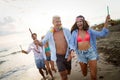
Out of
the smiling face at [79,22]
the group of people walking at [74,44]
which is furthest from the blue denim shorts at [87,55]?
the smiling face at [79,22]

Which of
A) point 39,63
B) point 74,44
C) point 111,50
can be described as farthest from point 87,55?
point 111,50

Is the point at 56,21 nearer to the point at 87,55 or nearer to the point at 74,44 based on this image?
the point at 74,44

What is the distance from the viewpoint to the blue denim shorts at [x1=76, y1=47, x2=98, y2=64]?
223 inches

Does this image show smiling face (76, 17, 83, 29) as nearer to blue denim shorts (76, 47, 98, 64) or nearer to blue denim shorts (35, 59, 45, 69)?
blue denim shorts (76, 47, 98, 64)

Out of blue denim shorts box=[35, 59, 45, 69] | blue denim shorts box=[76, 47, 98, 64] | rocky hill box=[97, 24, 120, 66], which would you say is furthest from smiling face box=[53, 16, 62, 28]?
rocky hill box=[97, 24, 120, 66]

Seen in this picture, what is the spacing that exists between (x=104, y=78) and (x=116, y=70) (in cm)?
83

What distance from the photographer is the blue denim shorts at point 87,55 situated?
5.67 meters

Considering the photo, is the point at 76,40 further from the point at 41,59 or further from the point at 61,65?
the point at 41,59

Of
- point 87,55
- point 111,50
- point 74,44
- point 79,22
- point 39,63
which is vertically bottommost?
point 111,50

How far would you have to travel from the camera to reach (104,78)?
7250 mm

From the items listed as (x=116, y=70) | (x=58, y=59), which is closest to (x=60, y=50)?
(x=58, y=59)

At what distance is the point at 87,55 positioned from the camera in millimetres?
5711

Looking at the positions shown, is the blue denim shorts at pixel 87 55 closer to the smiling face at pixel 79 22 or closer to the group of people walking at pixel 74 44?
the group of people walking at pixel 74 44

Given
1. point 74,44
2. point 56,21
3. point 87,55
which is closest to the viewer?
point 87,55
